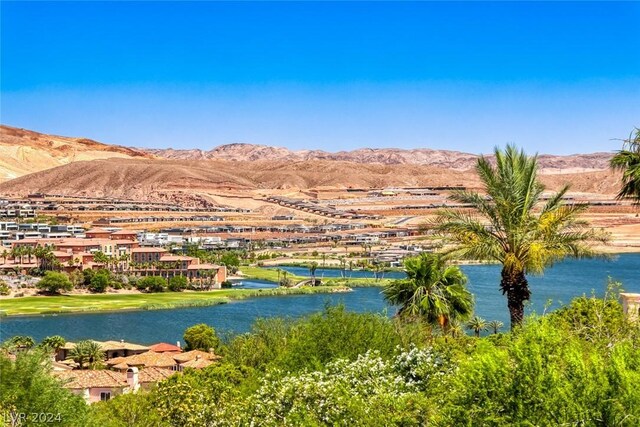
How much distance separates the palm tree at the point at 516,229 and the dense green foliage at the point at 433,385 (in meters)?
1.10

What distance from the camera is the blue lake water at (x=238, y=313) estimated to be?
40906mm

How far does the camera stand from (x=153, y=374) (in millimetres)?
24938

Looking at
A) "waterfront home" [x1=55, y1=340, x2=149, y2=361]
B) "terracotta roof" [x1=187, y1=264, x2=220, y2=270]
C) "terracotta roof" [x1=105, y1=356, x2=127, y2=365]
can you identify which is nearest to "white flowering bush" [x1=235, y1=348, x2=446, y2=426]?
"terracotta roof" [x1=105, y1=356, x2=127, y2=365]

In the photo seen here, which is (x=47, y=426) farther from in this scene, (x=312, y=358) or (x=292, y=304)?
(x=292, y=304)

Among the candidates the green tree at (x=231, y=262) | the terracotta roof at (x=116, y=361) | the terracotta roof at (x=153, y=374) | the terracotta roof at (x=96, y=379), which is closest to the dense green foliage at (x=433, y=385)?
the terracotta roof at (x=96, y=379)

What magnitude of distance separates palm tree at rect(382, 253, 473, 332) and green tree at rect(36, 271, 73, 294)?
4774 cm

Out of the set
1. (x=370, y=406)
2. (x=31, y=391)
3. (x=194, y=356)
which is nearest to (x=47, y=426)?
(x=31, y=391)

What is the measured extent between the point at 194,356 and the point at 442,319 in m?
14.5

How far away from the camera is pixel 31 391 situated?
1142 centimetres

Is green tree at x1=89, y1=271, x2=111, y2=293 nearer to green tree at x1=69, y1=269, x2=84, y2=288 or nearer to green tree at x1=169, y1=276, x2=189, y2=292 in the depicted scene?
green tree at x1=69, y1=269, x2=84, y2=288

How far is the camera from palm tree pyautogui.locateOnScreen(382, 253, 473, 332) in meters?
15.3

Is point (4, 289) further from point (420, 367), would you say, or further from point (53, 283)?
point (420, 367)

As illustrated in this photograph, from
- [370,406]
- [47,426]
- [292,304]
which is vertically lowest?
[292,304]

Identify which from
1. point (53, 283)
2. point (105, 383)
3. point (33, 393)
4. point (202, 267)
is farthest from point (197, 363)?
point (202, 267)
